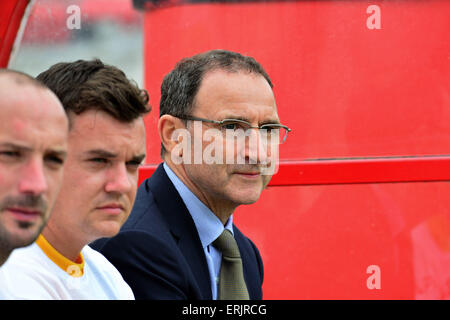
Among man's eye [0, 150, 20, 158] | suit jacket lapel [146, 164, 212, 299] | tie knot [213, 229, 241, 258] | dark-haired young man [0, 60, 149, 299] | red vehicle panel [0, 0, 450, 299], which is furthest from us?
red vehicle panel [0, 0, 450, 299]

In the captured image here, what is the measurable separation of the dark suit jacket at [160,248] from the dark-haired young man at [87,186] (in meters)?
0.27

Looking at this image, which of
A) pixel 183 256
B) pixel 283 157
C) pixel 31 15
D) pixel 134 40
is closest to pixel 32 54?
pixel 31 15

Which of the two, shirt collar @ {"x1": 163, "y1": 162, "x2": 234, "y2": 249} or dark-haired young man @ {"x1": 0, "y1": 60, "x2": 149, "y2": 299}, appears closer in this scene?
dark-haired young man @ {"x1": 0, "y1": 60, "x2": 149, "y2": 299}

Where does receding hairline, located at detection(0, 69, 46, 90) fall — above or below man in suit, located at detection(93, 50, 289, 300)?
above

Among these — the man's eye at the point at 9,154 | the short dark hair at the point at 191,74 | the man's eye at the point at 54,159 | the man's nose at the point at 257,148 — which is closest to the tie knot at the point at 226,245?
the man's nose at the point at 257,148

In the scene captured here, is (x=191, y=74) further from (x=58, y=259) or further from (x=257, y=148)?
(x=58, y=259)

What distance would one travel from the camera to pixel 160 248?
1782mm

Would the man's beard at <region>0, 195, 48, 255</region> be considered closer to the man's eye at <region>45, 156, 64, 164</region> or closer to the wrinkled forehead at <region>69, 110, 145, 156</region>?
the man's eye at <region>45, 156, 64, 164</region>

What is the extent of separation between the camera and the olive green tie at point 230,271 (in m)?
1.91

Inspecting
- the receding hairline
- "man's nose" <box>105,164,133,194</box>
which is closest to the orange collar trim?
"man's nose" <box>105,164,133,194</box>

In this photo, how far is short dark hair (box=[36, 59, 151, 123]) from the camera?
144 centimetres

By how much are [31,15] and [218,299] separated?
5.13 ft

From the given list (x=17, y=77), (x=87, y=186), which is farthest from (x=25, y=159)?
(x=87, y=186)

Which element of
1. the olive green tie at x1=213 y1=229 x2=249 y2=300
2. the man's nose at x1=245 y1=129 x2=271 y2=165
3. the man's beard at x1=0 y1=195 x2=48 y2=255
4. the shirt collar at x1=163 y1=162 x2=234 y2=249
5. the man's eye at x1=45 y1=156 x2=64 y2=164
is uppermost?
the man's eye at x1=45 y1=156 x2=64 y2=164
